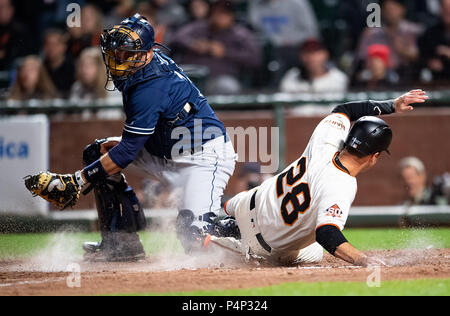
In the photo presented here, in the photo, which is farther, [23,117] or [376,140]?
[23,117]

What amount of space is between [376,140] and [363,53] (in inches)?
210

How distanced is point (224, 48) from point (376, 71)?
216 cm

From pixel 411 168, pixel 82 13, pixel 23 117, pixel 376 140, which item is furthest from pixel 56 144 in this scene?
pixel 376 140

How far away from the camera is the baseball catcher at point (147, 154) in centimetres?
515

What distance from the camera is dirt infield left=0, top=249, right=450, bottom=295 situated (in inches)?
162

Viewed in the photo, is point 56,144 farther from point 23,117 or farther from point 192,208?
point 192,208

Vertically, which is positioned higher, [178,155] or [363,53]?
[363,53]

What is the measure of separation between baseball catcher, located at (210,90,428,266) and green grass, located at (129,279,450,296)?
0.28 m

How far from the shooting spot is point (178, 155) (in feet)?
18.2

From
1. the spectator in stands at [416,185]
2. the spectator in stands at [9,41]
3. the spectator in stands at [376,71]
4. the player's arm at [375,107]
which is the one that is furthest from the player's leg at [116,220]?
the spectator in stands at [9,41]

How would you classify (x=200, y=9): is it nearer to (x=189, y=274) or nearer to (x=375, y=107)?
(x=375, y=107)

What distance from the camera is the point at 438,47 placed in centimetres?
914

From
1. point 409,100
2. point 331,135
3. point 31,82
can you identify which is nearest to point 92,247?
point 331,135

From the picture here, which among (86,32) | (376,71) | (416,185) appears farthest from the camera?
(86,32)
